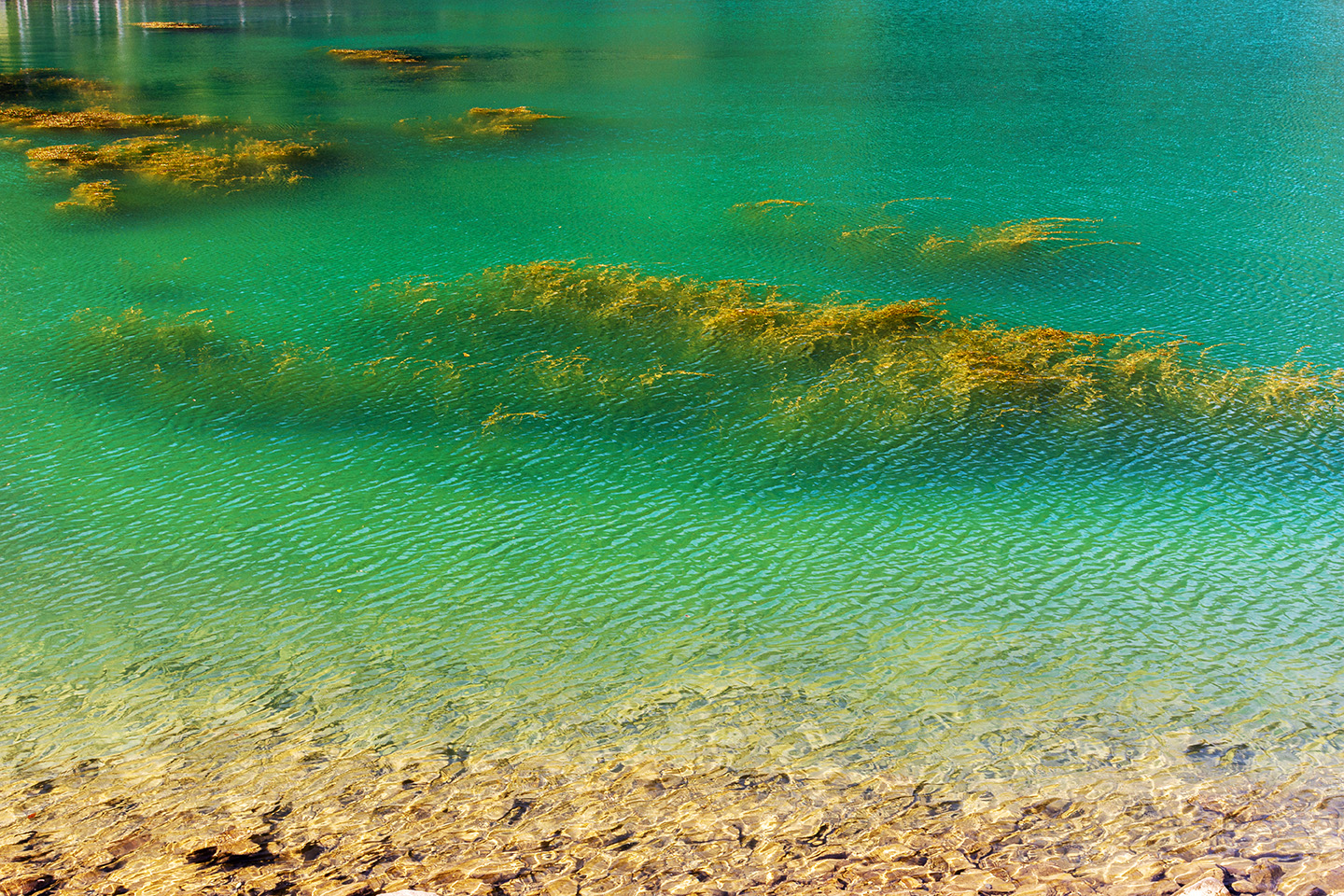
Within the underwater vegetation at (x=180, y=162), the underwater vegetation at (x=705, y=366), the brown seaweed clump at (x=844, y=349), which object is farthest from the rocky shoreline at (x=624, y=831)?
the underwater vegetation at (x=180, y=162)

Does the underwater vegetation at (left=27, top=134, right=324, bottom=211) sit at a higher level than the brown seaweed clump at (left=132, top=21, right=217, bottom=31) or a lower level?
lower

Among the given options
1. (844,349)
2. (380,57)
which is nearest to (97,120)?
(380,57)

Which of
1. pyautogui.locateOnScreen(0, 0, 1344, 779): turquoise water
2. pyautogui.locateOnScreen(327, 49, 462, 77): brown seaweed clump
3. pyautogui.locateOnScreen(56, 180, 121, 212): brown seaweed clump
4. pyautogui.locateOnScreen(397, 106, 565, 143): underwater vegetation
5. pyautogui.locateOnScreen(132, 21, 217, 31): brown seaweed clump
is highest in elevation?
pyautogui.locateOnScreen(132, 21, 217, 31): brown seaweed clump

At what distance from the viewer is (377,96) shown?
2812cm

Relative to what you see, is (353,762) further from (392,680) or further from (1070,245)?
(1070,245)

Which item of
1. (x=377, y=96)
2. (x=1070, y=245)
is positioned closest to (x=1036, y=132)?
(x=1070, y=245)

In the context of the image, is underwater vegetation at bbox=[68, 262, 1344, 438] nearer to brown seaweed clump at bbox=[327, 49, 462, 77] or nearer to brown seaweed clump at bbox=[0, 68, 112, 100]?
brown seaweed clump at bbox=[0, 68, 112, 100]

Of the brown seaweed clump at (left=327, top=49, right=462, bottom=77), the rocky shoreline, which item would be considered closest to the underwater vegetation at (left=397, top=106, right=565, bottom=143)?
the brown seaweed clump at (left=327, top=49, right=462, bottom=77)

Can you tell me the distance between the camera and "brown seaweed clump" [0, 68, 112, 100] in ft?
90.5

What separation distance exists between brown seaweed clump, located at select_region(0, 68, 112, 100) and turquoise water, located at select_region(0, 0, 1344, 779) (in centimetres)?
1112

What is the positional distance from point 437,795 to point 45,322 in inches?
429

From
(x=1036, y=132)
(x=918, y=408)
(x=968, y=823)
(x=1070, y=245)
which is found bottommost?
(x=968, y=823)

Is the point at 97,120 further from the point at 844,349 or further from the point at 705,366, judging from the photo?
the point at 844,349

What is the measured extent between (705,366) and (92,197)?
1298 cm
